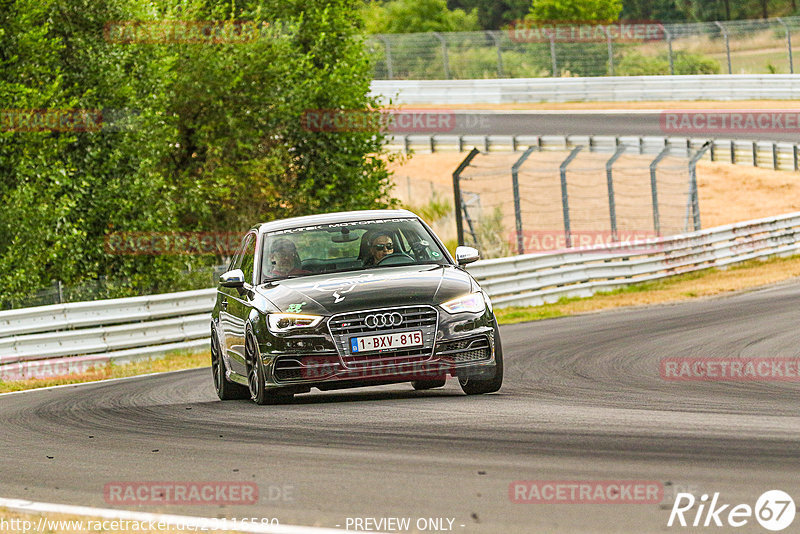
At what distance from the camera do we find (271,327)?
936 cm

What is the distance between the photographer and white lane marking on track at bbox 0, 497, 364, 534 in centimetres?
543

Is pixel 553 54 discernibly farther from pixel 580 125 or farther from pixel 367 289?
pixel 367 289

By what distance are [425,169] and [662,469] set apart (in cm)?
3554

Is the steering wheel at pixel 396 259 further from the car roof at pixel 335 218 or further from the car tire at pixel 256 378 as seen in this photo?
the car tire at pixel 256 378

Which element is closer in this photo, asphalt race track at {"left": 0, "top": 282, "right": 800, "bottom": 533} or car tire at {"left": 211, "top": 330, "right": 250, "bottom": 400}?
asphalt race track at {"left": 0, "top": 282, "right": 800, "bottom": 533}

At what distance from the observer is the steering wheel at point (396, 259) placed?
10.2 meters

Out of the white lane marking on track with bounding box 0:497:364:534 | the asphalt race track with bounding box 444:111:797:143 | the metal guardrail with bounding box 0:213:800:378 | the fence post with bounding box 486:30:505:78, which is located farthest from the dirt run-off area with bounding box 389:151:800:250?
the white lane marking on track with bounding box 0:497:364:534

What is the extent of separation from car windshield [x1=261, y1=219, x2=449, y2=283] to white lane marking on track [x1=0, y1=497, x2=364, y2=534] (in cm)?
389

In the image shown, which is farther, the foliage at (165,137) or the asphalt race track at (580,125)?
the asphalt race track at (580,125)

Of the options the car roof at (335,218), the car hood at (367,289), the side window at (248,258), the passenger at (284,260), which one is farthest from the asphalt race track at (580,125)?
the car hood at (367,289)

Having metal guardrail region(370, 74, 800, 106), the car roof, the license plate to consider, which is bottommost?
metal guardrail region(370, 74, 800, 106)

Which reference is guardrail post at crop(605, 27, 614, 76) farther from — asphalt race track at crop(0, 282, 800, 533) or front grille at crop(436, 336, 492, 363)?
front grille at crop(436, 336, 492, 363)

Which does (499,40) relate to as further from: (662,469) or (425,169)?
(662,469)

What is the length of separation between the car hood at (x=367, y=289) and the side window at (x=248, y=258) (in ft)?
2.22
